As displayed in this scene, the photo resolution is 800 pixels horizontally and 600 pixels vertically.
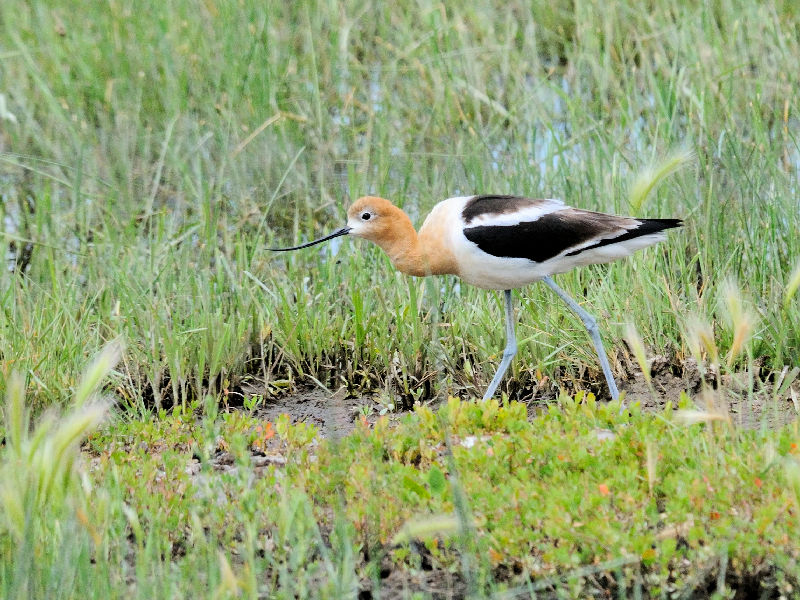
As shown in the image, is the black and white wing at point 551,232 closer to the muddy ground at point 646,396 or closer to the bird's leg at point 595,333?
the bird's leg at point 595,333

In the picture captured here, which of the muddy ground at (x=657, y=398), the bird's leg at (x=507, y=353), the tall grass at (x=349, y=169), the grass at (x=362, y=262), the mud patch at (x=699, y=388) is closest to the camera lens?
the grass at (x=362, y=262)

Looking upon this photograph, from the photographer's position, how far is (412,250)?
15.6 feet

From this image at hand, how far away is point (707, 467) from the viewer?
3270 mm

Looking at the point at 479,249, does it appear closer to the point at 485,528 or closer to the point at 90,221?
the point at 485,528

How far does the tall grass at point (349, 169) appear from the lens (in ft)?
16.0

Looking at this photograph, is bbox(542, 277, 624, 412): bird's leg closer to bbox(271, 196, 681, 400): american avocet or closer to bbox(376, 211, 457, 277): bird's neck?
bbox(271, 196, 681, 400): american avocet

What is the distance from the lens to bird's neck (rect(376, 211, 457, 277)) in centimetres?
463

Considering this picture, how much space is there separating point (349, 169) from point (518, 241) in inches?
72.7

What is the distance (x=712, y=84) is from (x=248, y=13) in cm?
280

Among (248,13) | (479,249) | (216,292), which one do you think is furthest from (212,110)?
(479,249)

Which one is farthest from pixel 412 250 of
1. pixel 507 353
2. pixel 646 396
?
pixel 646 396

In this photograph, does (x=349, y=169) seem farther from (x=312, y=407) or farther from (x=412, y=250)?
(x=312, y=407)

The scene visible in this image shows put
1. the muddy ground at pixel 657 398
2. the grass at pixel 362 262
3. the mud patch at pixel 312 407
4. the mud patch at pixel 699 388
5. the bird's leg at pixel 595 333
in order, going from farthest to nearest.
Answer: the mud patch at pixel 312 407 < the bird's leg at pixel 595 333 < the mud patch at pixel 699 388 < the muddy ground at pixel 657 398 < the grass at pixel 362 262

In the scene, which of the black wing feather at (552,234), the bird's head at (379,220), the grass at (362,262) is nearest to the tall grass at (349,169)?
the grass at (362,262)
